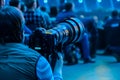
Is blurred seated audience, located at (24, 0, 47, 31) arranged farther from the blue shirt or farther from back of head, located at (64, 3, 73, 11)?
the blue shirt

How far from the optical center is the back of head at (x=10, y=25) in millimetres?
2318

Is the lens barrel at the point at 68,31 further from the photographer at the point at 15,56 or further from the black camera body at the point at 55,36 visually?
the photographer at the point at 15,56

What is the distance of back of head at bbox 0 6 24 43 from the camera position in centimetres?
232

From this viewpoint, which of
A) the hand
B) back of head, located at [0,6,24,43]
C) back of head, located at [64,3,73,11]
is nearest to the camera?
back of head, located at [0,6,24,43]

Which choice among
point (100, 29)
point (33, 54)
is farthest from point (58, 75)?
point (100, 29)

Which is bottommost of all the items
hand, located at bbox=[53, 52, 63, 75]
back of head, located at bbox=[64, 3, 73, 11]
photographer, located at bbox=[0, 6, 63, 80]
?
hand, located at bbox=[53, 52, 63, 75]

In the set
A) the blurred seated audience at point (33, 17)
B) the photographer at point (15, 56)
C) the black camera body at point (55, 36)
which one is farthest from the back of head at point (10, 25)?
the blurred seated audience at point (33, 17)

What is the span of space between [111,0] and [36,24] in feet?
38.6

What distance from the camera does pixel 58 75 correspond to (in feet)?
8.89

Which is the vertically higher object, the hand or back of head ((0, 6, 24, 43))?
back of head ((0, 6, 24, 43))

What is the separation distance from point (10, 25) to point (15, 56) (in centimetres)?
18

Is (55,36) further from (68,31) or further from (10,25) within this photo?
(10,25)

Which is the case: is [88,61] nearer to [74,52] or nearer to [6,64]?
[74,52]

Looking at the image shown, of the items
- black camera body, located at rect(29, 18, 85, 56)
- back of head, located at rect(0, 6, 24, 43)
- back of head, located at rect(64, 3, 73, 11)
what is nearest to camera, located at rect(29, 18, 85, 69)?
black camera body, located at rect(29, 18, 85, 56)
